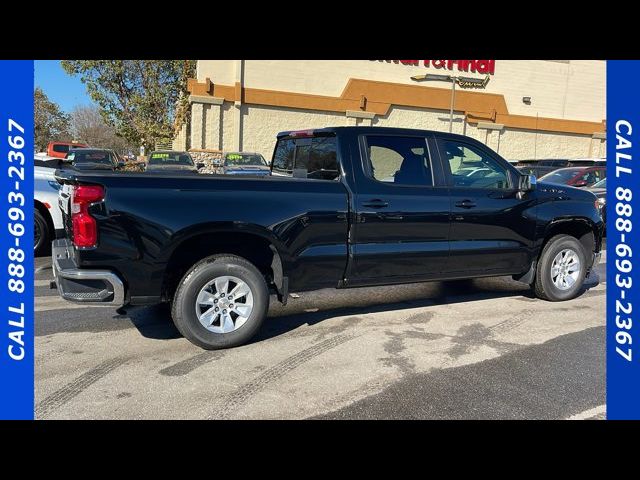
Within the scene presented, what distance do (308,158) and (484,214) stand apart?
200 cm

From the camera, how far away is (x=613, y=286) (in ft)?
12.0

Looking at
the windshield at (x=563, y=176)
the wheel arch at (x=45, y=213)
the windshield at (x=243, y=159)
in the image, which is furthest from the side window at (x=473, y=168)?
the windshield at (x=243, y=159)

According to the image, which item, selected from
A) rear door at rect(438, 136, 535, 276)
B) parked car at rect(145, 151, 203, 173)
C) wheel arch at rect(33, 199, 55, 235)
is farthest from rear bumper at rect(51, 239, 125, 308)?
parked car at rect(145, 151, 203, 173)

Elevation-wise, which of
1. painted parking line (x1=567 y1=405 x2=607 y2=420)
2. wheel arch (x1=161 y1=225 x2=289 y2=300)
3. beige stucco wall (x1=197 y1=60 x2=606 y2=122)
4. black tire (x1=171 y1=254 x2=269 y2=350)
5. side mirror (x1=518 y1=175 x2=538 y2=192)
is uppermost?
beige stucco wall (x1=197 y1=60 x2=606 y2=122)

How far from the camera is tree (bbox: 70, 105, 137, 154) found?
62.1 m

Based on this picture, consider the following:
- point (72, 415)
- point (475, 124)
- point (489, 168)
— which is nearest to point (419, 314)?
point (489, 168)

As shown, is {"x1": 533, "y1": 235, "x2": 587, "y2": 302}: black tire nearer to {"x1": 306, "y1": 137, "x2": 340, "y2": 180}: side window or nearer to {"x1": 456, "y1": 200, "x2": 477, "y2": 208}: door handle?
{"x1": 456, "y1": 200, "x2": 477, "y2": 208}: door handle

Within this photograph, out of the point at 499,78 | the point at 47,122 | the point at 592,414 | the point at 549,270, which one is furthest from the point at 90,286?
the point at 47,122

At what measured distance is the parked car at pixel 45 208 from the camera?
23.7ft

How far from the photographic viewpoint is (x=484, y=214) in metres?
5.20

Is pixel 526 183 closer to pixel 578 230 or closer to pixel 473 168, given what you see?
pixel 473 168

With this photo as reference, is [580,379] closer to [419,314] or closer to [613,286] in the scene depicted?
[613,286]

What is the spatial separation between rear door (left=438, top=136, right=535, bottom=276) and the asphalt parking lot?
61cm
